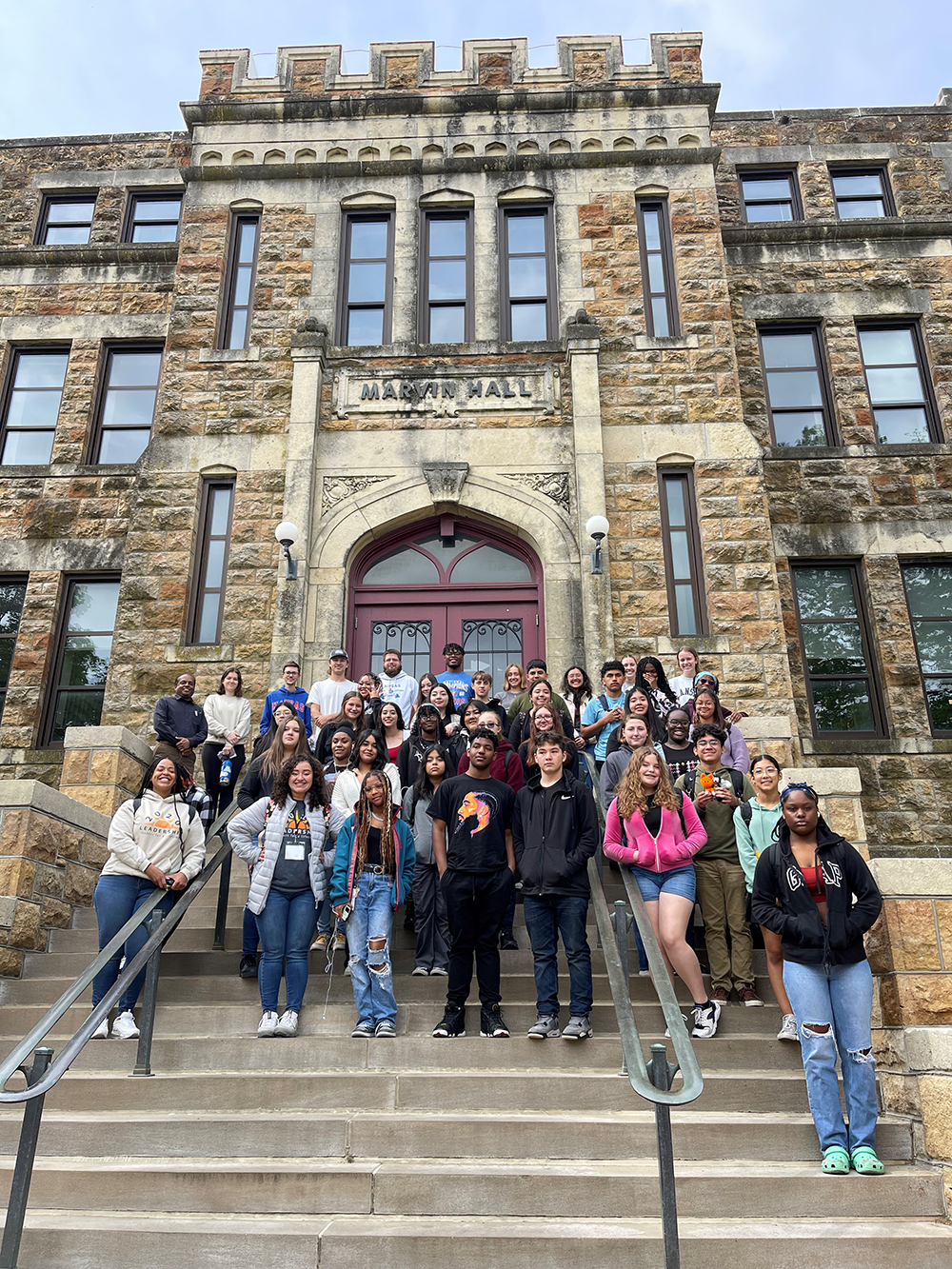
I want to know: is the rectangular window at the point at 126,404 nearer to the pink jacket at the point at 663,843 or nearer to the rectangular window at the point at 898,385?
the rectangular window at the point at 898,385

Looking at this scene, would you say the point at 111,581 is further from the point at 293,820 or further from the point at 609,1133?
the point at 609,1133

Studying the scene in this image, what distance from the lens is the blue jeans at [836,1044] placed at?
502 cm

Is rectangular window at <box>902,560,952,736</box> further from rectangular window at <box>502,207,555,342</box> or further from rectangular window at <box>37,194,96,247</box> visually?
rectangular window at <box>37,194,96,247</box>

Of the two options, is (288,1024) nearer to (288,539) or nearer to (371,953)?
(371,953)

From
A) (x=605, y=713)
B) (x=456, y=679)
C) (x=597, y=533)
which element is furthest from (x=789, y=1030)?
(x=597, y=533)

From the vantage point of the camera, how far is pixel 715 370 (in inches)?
508

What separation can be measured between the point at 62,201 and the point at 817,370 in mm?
12187

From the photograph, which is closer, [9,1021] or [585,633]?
[9,1021]

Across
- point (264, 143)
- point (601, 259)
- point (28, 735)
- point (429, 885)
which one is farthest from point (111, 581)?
point (429, 885)

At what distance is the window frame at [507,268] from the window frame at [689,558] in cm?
245

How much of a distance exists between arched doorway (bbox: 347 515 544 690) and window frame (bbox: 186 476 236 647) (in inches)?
59.2

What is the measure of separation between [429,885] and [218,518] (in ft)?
22.8

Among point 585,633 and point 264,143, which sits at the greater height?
point 264,143

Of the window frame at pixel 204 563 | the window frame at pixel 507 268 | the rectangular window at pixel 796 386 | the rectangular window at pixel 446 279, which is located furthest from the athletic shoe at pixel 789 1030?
the rectangular window at pixel 796 386
